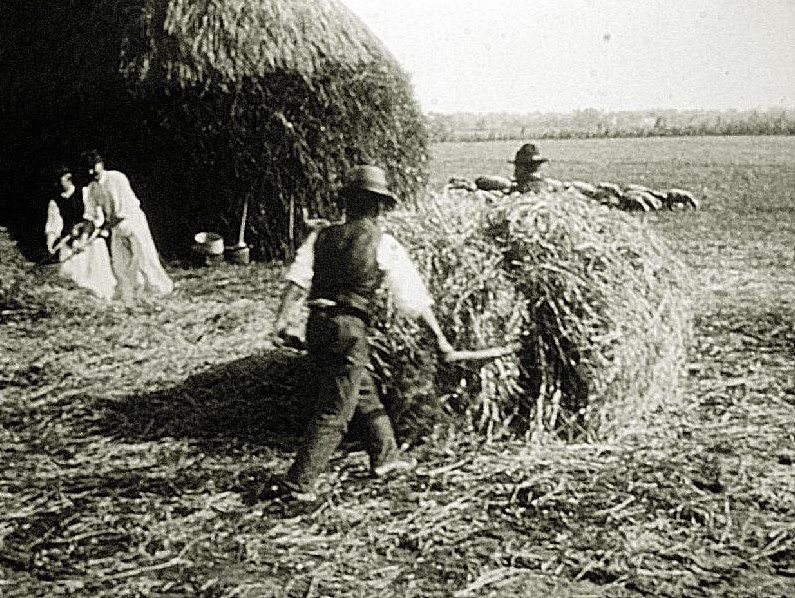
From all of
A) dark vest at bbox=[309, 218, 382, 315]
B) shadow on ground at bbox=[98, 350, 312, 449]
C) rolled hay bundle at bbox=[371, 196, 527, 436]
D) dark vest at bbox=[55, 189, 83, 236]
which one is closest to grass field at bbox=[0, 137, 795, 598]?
shadow on ground at bbox=[98, 350, 312, 449]

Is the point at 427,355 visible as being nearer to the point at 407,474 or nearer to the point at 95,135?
the point at 407,474

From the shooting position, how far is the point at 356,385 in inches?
197

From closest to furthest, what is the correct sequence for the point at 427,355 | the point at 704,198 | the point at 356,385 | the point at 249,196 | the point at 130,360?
the point at 356,385 → the point at 427,355 → the point at 130,360 → the point at 249,196 → the point at 704,198

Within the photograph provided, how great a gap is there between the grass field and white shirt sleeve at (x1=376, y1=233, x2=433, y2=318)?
34.0 inches

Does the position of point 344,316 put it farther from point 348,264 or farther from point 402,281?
point 402,281

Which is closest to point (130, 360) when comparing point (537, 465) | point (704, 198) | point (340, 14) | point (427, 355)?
point (427, 355)

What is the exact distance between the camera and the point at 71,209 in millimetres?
12781

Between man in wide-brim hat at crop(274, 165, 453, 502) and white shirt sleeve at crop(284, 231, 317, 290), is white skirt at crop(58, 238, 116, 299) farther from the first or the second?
man in wide-brim hat at crop(274, 165, 453, 502)

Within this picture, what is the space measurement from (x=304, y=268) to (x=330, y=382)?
2.12ft

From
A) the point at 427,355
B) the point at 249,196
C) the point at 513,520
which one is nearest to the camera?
→ the point at 513,520

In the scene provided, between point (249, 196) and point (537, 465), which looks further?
point (249, 196)

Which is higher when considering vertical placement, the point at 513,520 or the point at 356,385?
the point at 356,385

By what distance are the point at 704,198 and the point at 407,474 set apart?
16.0m

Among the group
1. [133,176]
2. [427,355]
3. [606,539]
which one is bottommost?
[606,539]
